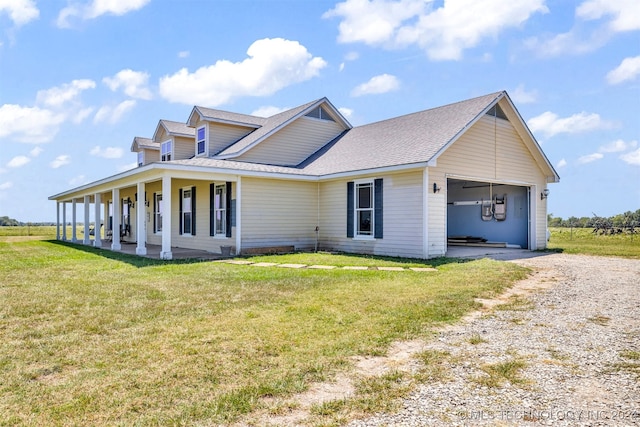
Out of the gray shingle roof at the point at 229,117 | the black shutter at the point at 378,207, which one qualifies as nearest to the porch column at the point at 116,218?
the gray shingle roof at the point at 229,117

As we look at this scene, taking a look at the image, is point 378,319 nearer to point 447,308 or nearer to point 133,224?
point 447,308

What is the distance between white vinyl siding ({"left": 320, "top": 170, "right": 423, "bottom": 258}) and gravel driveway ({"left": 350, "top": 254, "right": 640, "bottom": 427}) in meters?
5.24

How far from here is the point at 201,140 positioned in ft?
60.6

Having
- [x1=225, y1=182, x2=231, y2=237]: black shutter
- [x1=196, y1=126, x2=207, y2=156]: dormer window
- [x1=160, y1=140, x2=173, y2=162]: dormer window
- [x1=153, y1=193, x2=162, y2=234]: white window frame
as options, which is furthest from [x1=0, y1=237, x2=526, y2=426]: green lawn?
[x1=160, y1=140, x2=173, y2=162]: dormer window

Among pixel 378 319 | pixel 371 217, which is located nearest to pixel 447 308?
pixel 378 319

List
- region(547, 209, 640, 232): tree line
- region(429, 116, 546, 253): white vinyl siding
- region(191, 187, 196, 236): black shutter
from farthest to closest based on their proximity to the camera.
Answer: region(547, 209, 640, 232): tree line, region(191, 187, 196, 236): black shutter, region(429, 116, 546, 253): white vinyl siding

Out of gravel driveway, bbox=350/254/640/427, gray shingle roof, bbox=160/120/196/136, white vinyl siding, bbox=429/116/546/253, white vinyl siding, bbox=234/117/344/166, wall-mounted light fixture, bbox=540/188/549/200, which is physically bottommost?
gravel driveway, bbox=350/254/640/427

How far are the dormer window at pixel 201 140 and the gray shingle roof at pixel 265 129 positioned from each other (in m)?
0.94

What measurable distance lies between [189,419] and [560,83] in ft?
50.8

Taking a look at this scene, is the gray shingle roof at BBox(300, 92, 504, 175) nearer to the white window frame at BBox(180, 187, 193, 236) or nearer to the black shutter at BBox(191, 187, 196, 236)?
the black shutter at BBox(191, 187, 196, 236)

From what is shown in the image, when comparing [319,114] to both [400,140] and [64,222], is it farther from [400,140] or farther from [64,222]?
[64,222]

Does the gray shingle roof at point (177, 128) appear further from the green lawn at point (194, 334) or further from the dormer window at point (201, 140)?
the green lawn at point (194, 334)

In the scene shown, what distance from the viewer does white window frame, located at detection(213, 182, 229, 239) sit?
14.0m

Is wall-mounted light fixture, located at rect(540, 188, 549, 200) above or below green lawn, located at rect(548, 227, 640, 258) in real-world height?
above
